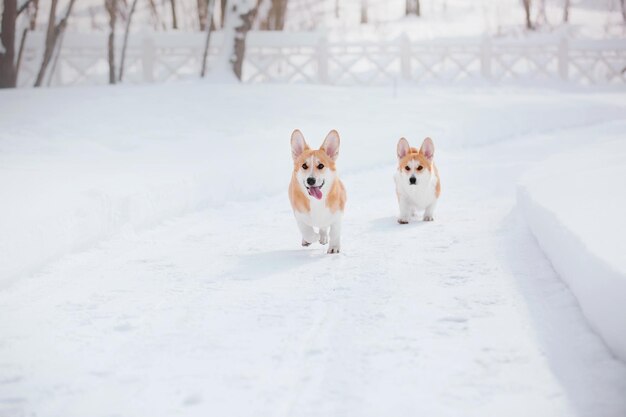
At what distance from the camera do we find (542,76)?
24438mm

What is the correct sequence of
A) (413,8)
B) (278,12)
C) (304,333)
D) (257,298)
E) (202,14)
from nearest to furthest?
Result: (304,333), (257,298), (202,14), (278,12), (413,8)

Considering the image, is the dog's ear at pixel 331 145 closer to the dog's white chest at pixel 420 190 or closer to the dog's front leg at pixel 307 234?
the dog's front leg at pixel 307 234

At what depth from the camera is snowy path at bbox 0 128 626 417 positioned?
2.84 meters

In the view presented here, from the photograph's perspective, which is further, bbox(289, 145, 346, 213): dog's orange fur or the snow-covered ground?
bbox(289, 145, 346, 213): dog's orange fur

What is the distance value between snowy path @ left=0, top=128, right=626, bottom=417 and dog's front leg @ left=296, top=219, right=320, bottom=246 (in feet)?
0.43

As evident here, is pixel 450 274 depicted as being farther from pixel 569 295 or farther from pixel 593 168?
pixel 593 168

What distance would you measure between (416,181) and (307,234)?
1.27m

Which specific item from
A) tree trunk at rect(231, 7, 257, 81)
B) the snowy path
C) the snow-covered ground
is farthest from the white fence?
the snowy path

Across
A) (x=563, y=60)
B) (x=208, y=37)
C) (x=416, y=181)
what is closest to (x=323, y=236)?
(x=416, y=181)

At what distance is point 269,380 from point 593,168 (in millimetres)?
4475

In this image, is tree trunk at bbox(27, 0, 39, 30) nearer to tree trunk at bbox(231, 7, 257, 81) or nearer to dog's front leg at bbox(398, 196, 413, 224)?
tree trunk at bbox(231, 7, 257, 81)

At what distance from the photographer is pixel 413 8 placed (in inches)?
1586

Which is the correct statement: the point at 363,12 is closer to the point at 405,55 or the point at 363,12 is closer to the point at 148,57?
the point at 405,55

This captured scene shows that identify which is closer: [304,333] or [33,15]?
[304,333]
